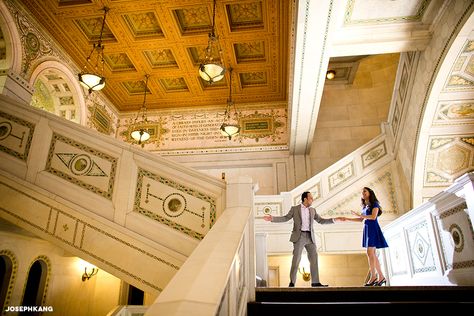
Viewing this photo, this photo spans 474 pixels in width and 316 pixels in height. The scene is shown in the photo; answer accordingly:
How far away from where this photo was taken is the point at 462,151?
22.0 ft

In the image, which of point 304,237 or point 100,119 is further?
point 100,119

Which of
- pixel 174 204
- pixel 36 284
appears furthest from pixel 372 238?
pixel 36 284

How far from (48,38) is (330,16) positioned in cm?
657

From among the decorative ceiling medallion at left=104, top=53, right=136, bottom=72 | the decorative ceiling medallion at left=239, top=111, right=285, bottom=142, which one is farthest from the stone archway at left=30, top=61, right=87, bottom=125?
the decorative ceiling medallion at left=239, top=111, right=285, bottom=142

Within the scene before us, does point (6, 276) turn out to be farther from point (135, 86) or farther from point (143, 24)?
point (135, 86)

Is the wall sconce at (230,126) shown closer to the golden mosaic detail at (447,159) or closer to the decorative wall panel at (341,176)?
the decorative wall panel at (341,176)

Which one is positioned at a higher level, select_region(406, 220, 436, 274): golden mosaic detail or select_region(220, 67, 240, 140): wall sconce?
select_region(220, 67, 240, 140): wall sconce

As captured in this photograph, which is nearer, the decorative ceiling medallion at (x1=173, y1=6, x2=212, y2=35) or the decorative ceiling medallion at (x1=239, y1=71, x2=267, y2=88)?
the decorative ceiling medallion at (x1=173, y1=6, x2=212, y2=35)

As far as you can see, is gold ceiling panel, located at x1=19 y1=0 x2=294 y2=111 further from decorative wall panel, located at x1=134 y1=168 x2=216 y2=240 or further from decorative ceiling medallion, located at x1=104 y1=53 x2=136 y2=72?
decorative wall panel, located at x1=134 y1=168 x2=216 y2=240

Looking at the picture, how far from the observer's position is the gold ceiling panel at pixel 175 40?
7.18 meters

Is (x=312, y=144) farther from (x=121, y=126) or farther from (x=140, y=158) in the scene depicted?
(x=140, y=158)

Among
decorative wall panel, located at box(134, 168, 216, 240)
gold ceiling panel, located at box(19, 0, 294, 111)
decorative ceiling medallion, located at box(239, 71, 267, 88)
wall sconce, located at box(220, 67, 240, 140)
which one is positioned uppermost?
decorative ceiling medallion, located at box(239, 71, 267, 88)

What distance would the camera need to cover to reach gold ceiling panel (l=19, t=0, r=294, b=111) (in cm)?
718

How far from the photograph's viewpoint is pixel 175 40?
8031 millimetres
